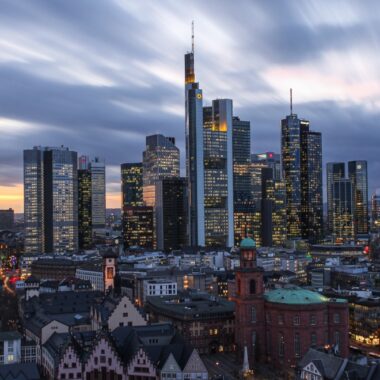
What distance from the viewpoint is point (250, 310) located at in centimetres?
12825

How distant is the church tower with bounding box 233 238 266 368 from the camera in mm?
127125

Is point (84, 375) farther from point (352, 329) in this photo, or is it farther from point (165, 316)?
point (352, 329)

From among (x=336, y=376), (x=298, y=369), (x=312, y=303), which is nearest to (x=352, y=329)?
(x=312, y=303)

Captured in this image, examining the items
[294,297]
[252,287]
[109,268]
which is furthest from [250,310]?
[109,268]

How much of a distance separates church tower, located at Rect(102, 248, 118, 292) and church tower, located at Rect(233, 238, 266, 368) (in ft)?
203

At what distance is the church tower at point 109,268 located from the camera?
182875mm

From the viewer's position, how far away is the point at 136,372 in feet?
318

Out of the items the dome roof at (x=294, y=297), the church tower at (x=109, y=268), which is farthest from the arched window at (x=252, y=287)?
the church tower at (x=109, y=268)

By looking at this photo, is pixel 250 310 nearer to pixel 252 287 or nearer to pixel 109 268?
pixel 252 287

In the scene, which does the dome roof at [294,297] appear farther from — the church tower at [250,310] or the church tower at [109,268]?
the church tower at [109,268]

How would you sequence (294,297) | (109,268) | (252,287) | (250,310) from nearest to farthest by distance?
(294,297) < (250,310) < (252,287) < (109,268)

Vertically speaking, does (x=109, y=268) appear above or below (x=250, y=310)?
above

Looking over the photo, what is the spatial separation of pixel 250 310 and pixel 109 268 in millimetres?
66732

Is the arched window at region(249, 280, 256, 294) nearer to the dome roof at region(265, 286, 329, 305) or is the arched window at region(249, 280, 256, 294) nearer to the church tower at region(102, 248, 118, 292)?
the dome roof at region(265, 286, 329, 305)
